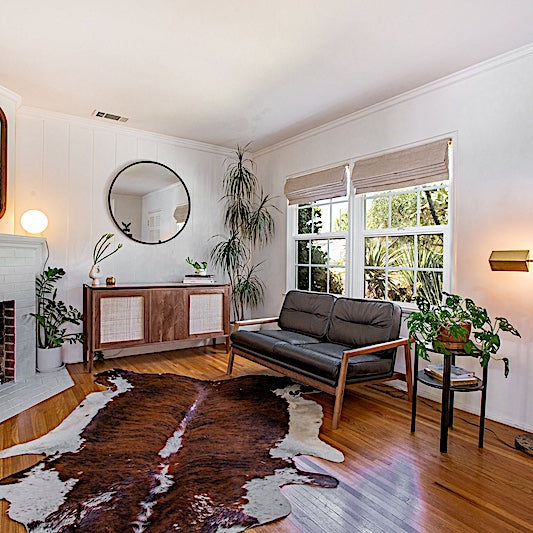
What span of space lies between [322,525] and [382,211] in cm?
296

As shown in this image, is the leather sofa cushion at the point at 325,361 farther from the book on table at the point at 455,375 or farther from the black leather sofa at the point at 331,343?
the book on table at the point at 455,375

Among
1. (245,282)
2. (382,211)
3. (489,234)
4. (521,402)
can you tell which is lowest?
(521,402)

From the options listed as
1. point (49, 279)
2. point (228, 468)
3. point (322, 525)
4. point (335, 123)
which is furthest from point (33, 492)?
point (335, 123)

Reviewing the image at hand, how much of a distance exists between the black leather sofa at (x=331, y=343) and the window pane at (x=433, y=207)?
85 cm

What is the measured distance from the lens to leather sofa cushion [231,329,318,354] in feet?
12.0

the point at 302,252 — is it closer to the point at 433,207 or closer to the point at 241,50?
the point at 433,207

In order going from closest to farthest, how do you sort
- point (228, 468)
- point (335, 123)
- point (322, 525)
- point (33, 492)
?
point (322, 525)
point (33, 492)
point (228, 468)
point (335, 123)

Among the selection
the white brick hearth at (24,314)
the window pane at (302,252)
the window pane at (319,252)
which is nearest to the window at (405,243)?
the window pane at (319,252)

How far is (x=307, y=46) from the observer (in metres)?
2.91

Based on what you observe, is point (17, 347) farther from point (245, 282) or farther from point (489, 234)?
point (489, 234)

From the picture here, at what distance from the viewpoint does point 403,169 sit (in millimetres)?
3689

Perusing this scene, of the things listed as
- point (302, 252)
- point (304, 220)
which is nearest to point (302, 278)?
point (302, 252)

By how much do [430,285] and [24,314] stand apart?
12.5 ft

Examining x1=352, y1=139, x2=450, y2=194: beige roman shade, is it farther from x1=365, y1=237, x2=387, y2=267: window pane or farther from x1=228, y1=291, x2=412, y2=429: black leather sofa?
x1=228, y1=291, x2=412, y2=429: black leather sofa
